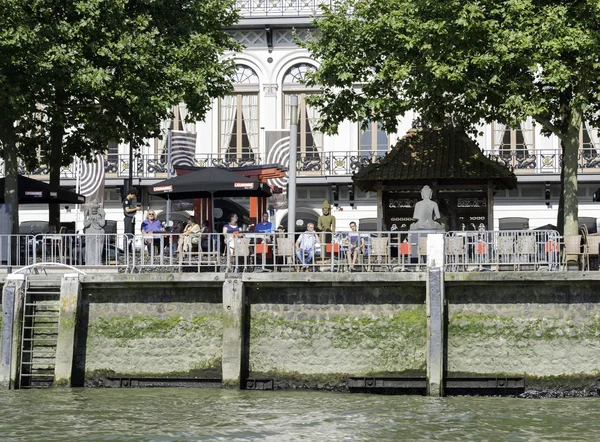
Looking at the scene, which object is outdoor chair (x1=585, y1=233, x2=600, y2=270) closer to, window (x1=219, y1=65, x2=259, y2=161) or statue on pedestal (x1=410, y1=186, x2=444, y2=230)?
statue on pedestal (x1=410, y1=186, x2=444, y2=230)

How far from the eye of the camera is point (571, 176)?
92.9 ft

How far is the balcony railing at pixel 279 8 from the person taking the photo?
42.1 m

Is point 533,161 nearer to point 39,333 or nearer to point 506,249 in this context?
point 506,249

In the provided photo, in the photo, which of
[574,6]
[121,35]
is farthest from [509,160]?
[121,35]

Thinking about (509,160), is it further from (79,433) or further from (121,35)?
(79,433)

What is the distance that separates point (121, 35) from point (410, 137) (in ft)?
25.7

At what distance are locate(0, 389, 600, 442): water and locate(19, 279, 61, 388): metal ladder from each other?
655mm

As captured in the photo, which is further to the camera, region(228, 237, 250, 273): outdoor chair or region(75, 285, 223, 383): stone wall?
region(228, 237, 250, 273): outdoor chair

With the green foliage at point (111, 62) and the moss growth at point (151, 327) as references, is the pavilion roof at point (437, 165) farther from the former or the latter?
the moss growth at point (151, 327)

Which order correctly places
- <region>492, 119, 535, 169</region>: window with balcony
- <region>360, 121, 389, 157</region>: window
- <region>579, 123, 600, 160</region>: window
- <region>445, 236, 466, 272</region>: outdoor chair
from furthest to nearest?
1. <region>360, 121, 389, 157</region>: window
2. <region>492, 119, 535, 169</region>: window with balcony
3. <region>579, 123, 600, 160</region>: window
4. <region>445, 236, 466, 272</region>: outdoor chair

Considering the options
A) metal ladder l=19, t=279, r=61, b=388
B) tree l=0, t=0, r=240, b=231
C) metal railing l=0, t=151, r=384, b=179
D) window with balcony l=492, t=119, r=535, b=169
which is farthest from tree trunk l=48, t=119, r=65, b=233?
window with balcony l=492, t=119, r=535, b=169

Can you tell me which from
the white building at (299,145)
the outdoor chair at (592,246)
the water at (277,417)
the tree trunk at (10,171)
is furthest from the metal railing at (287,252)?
the white building at (299,145)

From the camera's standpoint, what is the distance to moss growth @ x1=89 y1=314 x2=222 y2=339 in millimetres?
24391

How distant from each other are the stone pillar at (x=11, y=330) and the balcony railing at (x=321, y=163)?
1706 cm
